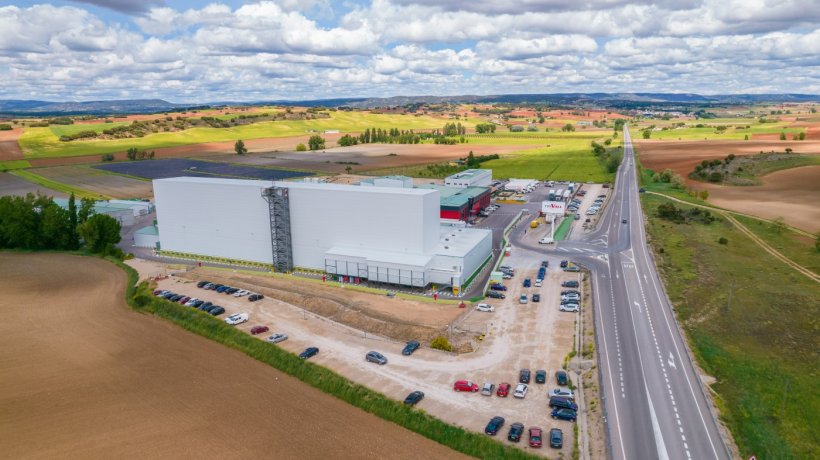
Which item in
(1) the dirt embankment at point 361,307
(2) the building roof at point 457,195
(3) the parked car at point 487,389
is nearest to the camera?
(3) the parked car at point 487,389

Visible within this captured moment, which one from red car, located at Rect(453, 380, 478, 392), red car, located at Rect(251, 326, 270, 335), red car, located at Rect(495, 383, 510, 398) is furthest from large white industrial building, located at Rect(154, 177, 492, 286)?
red car, located at Rect(495, 383, 510, 398)

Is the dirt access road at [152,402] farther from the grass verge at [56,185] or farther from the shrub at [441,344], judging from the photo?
the grass verge at [56,185]

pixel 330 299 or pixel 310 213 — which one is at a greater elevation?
pixel 310 213

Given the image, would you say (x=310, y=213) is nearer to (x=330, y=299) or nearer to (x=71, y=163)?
(x=330, y=299)

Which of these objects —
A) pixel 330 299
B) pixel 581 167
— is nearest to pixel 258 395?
pixel 330 299

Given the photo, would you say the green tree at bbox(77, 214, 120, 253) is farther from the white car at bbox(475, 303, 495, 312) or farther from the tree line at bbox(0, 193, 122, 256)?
the white car at bbox(475, 303, 495, 312)

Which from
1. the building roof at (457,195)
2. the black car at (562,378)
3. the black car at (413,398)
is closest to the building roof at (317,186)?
the building roof at (457,195)
